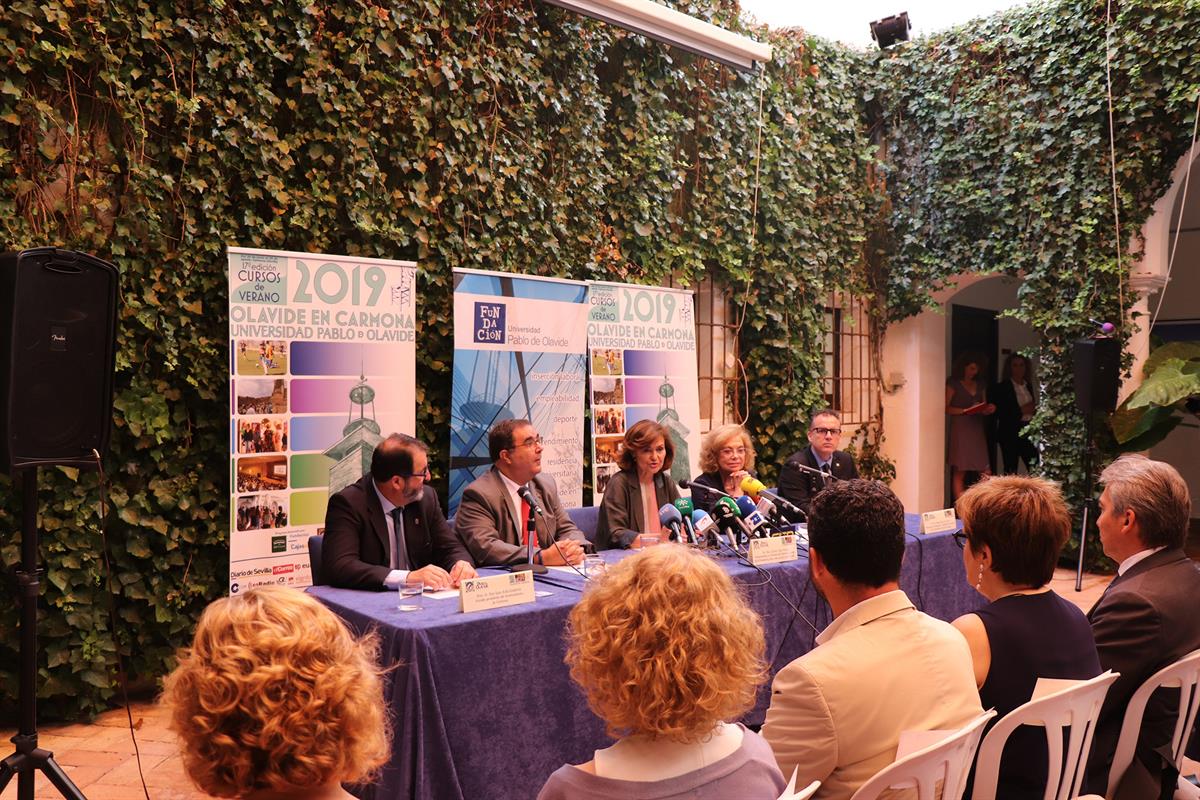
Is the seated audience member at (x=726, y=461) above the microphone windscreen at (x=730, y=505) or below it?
above

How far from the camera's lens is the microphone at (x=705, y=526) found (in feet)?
12.1

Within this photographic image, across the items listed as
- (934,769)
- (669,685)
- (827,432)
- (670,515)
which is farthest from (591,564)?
(827,432)

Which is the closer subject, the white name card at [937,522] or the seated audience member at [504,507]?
the seated audience member at [504,507]

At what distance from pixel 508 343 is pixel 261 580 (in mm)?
1820

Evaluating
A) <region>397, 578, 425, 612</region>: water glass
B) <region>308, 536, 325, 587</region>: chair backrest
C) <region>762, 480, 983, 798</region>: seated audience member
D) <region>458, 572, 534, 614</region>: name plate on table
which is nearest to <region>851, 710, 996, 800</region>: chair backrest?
<region>762, 480, 983, 798</region>: seated audience member

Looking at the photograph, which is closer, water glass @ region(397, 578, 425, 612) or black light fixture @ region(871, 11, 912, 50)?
water glass @ region(397, 578, 425, 612)

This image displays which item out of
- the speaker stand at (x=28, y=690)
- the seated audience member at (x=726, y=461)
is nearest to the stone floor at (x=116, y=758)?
the speaker stand at (x=28, y=690)

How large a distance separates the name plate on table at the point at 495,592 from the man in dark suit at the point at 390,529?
28 centimetres

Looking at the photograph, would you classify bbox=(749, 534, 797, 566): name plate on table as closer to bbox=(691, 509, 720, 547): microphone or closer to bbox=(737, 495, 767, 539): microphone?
bbox=(737, 495, 767, 539): microphone

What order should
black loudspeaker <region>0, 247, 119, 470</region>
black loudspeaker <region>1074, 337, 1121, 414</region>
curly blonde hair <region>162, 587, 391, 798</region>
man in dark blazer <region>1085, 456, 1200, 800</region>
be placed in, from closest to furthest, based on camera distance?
curly blonde hair <region>162, 587, 391, 798</region>
man in dark blazer <region>1085, 456, 1200, 800</region>
black loudspeaker <region>0, 247, 119, 470</region>
black loudspeaker <region>1074, 337, 1121, 414</region>

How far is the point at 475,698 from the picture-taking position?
2604 mm

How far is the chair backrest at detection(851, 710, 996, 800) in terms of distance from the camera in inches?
58.1

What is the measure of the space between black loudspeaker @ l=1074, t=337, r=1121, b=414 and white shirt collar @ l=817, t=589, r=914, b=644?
5.63 meters

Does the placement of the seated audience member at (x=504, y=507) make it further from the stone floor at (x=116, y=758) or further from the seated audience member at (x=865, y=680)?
the seated audience member at (x=865, y=680)
